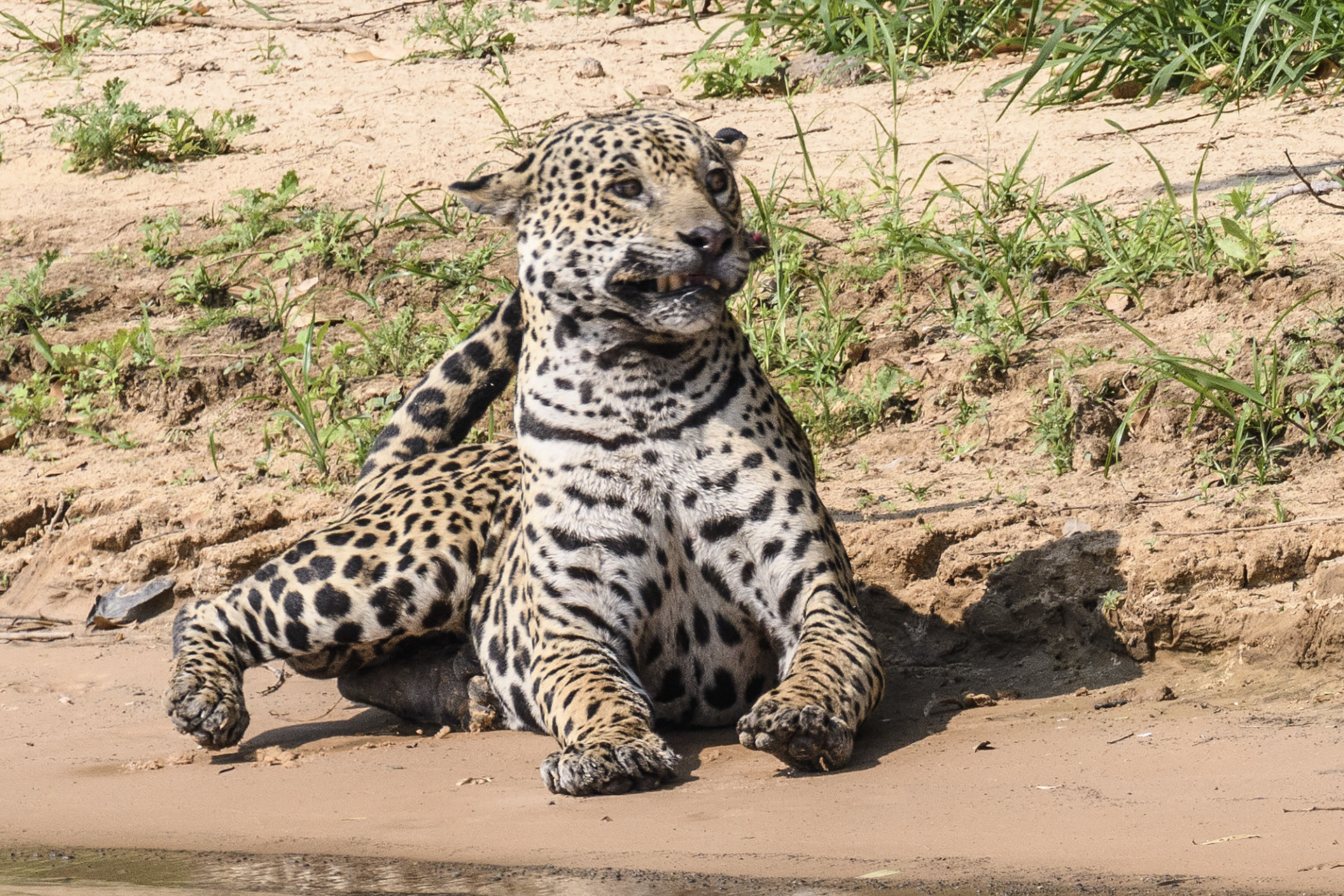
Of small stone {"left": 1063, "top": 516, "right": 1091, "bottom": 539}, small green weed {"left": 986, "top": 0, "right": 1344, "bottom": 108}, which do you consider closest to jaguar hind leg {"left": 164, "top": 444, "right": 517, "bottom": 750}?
small stone {"left": 1063, "top": 516, "right": 1091, "bottom": 539}

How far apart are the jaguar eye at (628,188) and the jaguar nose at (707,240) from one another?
24 centimetres

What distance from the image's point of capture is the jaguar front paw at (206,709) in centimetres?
498

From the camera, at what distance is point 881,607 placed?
18.4 feet

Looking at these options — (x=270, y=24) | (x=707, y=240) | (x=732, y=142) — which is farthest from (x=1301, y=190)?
(x=270, y=24)

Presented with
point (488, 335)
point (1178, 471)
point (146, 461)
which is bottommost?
point (146, 461)

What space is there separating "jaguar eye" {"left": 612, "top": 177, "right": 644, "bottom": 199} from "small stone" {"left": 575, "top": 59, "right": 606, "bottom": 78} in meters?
5.84

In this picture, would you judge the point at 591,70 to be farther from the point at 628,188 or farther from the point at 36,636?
the point at 628,188

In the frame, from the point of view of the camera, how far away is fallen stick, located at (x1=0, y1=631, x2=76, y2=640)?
21.5ft

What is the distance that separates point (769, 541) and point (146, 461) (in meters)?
4.10

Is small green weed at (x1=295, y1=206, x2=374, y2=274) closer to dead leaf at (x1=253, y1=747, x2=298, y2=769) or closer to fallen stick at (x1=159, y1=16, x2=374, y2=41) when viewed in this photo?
fallen stick at (x1=159, y1=16, x2=374, y2=41)

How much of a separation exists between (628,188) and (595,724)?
1478 mm

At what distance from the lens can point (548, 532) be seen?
4.73m

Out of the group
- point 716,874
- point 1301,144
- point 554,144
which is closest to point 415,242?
point 554,144

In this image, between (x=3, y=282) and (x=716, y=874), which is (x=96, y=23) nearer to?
(x=3, y=282)
